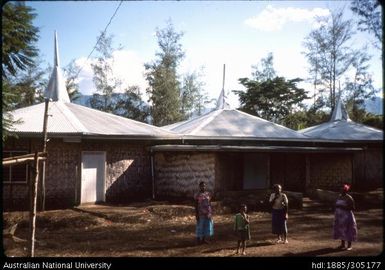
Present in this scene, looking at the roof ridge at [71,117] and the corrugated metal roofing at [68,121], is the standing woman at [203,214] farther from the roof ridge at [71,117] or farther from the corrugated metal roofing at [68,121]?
the roof ridge at [71,117]

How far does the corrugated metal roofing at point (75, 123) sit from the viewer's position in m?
15.7

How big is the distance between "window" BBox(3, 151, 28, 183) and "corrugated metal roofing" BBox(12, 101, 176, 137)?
117 cm

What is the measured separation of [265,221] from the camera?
13.6m

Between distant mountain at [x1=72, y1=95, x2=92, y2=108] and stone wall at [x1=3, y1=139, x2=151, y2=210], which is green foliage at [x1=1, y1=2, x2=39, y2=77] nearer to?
stone wall at [x1=3, y1=139, x2=151, y2=210]

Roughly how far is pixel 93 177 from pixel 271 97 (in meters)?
26.5

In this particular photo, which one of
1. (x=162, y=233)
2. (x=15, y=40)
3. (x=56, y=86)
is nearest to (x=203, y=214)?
(x=162, y=233)

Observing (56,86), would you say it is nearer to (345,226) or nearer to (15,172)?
(15,172)

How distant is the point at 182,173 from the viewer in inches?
686

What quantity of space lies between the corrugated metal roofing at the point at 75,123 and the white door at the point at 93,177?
1201 mm

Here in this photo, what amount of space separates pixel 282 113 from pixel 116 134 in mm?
26321

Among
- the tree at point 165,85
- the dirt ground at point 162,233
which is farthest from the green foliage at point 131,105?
the dirt ground at point 162,233

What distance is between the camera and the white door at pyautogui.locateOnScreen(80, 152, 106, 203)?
1622 cm
